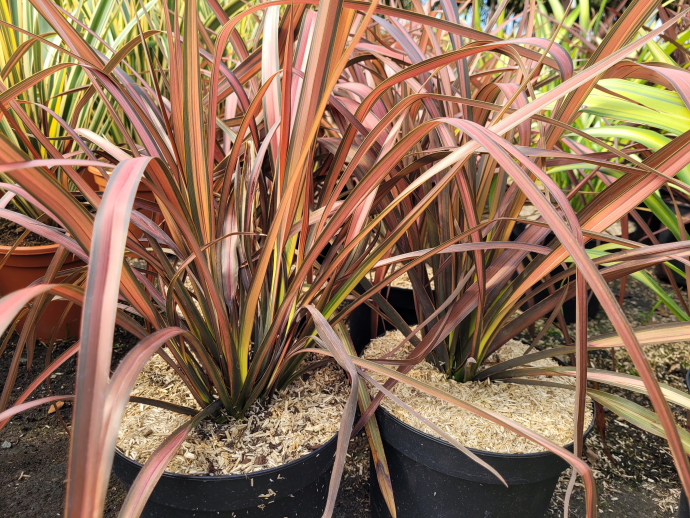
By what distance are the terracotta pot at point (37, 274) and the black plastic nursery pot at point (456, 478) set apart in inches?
31.5

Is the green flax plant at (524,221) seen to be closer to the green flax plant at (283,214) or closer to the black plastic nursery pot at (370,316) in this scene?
the green flax plant at (283,214)

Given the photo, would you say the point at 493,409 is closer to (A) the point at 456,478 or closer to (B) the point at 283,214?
(A) the point at 456,478

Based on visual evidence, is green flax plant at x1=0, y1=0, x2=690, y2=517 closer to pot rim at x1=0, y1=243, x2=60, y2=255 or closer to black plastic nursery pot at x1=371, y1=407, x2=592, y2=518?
black plastic nursery pot at x1=371, y1=407, x2=592, y2=518

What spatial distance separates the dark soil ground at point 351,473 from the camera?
2.78 feet

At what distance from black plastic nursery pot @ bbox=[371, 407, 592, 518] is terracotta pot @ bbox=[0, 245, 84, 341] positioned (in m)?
0.80

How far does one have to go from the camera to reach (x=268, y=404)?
70 cm

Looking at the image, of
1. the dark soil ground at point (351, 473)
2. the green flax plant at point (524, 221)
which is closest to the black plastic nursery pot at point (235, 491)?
the green flax plant at point (524, 221)

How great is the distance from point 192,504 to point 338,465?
0.26 m

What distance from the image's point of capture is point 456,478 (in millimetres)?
667

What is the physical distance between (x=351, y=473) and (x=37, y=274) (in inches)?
33.1

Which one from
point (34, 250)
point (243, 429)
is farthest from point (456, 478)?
point (34, 250)

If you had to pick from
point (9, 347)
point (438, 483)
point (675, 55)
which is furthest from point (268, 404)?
point (675, 55)

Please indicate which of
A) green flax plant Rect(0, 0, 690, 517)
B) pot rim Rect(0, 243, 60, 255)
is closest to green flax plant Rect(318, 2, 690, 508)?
green flax plant Rect(0, 0, 690, 517)

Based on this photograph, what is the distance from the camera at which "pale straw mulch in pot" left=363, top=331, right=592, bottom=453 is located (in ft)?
2.18
